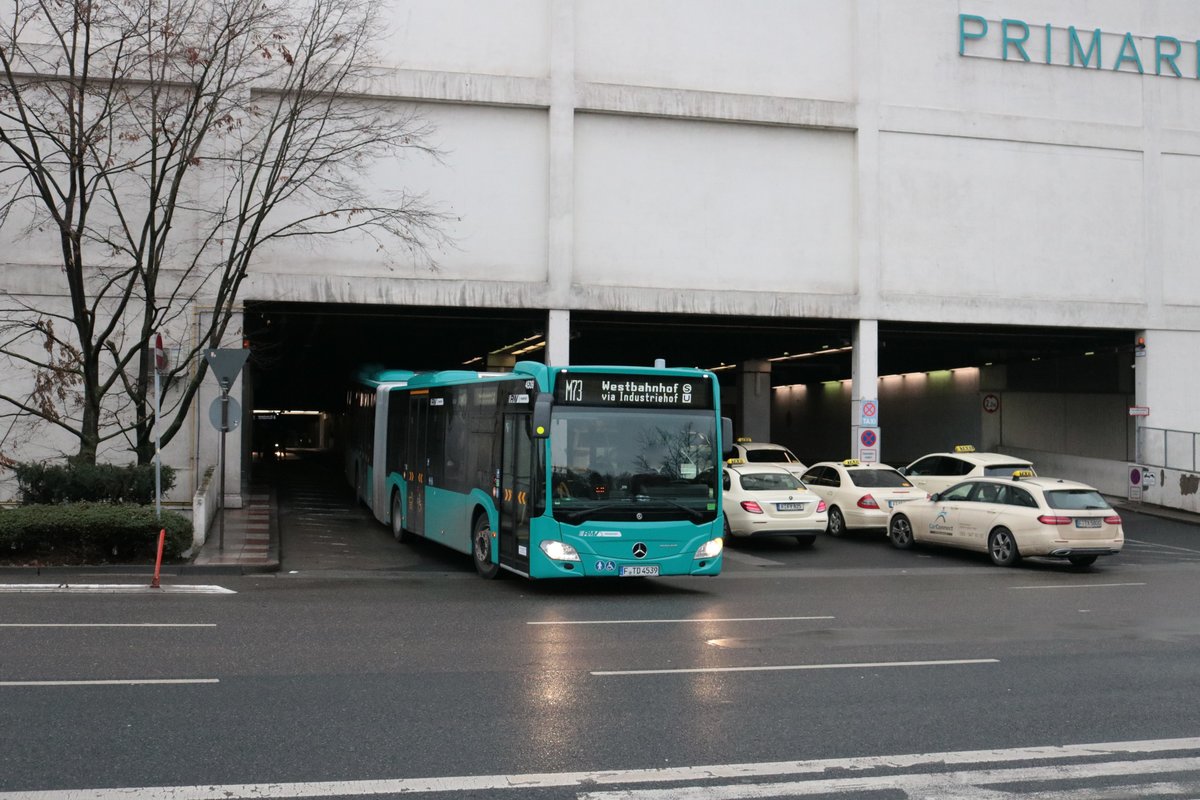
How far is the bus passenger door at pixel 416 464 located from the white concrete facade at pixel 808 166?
679 cm

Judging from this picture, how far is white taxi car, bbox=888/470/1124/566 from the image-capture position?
1895cm

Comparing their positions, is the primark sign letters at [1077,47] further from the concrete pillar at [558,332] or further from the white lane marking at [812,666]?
the white lane marking at [812,666]

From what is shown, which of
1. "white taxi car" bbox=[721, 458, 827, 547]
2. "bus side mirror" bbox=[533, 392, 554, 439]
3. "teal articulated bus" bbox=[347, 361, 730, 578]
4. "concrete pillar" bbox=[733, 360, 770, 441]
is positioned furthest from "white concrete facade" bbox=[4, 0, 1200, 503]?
"bus side mirror" bbox=[533, 392, 554, 439]

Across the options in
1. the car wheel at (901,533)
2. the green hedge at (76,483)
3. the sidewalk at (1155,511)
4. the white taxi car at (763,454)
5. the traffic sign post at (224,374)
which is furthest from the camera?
the sidewalk at (1155,511)

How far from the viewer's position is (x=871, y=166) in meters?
30.1

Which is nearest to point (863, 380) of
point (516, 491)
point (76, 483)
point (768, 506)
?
point (768, 506)

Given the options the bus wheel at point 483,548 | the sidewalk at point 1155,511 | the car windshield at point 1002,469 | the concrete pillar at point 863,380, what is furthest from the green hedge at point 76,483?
the sidewalk at point 1155,511

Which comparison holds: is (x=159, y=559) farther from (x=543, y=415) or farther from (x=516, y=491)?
(x=543, y=415)

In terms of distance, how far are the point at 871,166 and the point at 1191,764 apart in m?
24.7

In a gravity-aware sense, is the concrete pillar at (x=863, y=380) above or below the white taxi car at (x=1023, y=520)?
above

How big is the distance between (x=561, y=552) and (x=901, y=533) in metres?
10.1

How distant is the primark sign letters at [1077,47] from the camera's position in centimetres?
3105

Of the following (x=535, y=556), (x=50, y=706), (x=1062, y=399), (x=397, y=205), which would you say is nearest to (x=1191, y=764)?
(x=50, y=706)

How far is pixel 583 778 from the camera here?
6516 millimetres
